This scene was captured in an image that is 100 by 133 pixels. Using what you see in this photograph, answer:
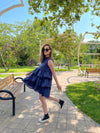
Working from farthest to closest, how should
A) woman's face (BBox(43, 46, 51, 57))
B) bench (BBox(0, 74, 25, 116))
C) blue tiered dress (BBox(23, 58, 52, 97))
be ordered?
1. bench (BBox(0, 74, 25, 116))
2. woman's face (BBox(43, 46, 51, 57))
3. blue tiered dress (BBox(23, 58, 52, 97))

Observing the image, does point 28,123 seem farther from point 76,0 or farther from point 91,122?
point 76,0

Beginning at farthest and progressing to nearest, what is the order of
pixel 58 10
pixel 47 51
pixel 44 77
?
pixel 58 10
pixel 47 51
pixel 44 77

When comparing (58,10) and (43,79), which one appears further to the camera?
(58,10)

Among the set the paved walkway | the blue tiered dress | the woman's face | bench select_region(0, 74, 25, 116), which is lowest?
the paved walkway

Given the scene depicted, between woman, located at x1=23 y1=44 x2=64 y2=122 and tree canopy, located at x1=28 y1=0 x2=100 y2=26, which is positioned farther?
tree canopy, located at x1=28 y1=0 x2=100 y2=26

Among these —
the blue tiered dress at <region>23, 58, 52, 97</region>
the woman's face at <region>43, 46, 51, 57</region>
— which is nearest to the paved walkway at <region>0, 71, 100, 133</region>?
the blue tiered dress at <region>23, 58, 52, 97</region>

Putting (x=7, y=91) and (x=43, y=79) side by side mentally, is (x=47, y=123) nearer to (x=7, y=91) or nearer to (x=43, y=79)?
(x=43, y=79)

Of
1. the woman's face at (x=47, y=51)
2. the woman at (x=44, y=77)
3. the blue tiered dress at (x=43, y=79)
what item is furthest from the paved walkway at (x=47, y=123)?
the woman's face at (x=47, y=51)

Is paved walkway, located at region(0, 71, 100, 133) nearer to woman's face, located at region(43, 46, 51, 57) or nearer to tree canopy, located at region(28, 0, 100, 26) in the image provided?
woman's face, located at region(43, 46, 51, 57)

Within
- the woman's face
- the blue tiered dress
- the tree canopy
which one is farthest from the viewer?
the tree canopy

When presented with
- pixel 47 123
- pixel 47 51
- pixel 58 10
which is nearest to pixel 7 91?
pixel 47 123

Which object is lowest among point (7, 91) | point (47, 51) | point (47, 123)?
point (47, 123)

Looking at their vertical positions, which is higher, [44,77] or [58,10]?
[58,10]

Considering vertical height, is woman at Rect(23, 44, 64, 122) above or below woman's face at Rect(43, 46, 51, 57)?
below
